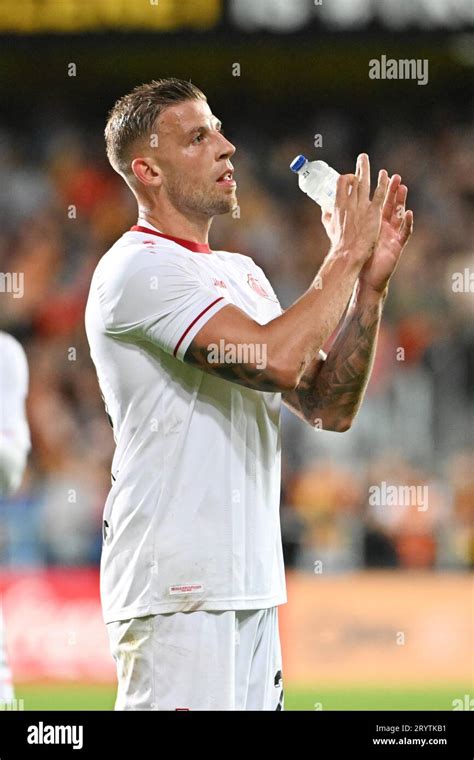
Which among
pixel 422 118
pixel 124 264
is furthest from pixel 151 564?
pixel 422 118

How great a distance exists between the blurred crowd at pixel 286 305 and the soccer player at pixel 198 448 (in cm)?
394

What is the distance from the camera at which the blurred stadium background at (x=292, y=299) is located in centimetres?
580

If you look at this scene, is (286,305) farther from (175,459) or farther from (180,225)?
(175,459)

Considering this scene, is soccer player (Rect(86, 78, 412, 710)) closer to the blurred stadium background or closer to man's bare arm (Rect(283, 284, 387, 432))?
man's bare arm (Rect(283, 284, 387, 432))

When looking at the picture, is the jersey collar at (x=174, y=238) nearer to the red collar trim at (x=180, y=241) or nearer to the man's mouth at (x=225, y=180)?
the red collar trim at (x=180, y=241)

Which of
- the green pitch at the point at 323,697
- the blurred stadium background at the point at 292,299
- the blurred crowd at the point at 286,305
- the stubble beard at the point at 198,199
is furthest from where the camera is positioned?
the blurred crowd at the point at 286,305

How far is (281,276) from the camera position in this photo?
319 inches

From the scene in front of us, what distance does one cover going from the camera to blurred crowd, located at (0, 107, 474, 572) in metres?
6.76

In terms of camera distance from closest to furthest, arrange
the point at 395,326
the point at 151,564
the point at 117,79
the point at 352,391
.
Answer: the point at 151,564, the point at 352,391, the point at 395,326, the point at 117,79

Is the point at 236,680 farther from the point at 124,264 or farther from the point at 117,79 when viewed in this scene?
the point at 117,79

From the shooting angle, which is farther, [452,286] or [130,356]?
[452,286]

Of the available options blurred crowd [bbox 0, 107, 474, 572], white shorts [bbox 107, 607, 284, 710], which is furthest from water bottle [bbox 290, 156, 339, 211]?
blurred crowd [bbox 0, 107, 474, 572]

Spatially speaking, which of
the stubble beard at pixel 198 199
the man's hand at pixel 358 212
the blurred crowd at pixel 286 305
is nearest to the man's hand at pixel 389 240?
the man's hand at pixel 358 212

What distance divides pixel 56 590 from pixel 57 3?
9.43 ft
